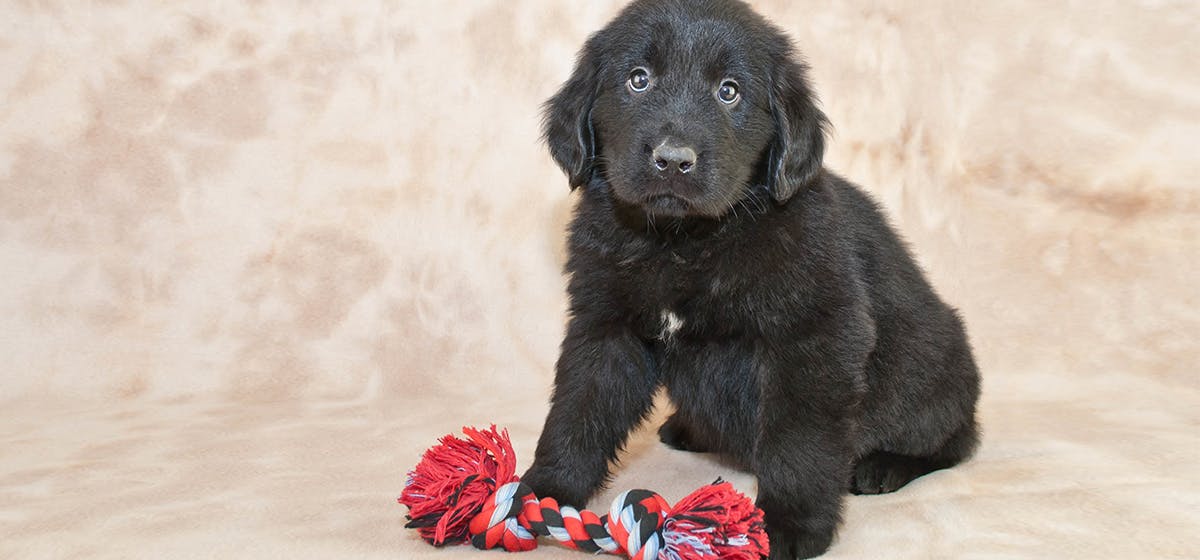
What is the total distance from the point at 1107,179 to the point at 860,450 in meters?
2.37

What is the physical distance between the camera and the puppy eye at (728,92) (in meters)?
2.91

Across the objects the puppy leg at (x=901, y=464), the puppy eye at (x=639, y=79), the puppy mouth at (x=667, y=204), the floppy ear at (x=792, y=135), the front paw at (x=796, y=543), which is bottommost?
the puppy leg at (x=901, y=464)

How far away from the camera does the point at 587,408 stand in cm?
301

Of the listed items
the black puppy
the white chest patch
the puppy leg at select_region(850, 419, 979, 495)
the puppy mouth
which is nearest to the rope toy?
the black puppy

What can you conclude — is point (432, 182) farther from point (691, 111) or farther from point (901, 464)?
point (901, 464)

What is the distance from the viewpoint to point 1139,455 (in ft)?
11.8

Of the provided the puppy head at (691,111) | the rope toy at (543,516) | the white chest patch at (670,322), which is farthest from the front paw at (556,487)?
the puppy head at (691,111)

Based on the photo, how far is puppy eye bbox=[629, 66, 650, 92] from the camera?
2938mm

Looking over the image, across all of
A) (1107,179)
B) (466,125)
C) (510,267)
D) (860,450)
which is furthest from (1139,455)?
(466,125)

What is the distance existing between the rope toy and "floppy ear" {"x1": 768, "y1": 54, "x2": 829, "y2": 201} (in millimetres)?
791

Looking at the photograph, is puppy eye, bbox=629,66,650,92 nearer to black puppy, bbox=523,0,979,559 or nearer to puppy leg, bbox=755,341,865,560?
black puppy, bbox=523,0,979,559

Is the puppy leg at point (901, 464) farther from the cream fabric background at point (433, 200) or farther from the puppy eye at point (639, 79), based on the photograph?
the puppy eye at point (639, 79)

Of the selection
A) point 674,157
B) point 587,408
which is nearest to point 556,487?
point 587,408

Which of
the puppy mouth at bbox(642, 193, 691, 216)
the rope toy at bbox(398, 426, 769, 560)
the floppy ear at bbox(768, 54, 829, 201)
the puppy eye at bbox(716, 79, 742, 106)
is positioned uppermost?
the puppy eye at bbox(716, 79, 742, 106)
